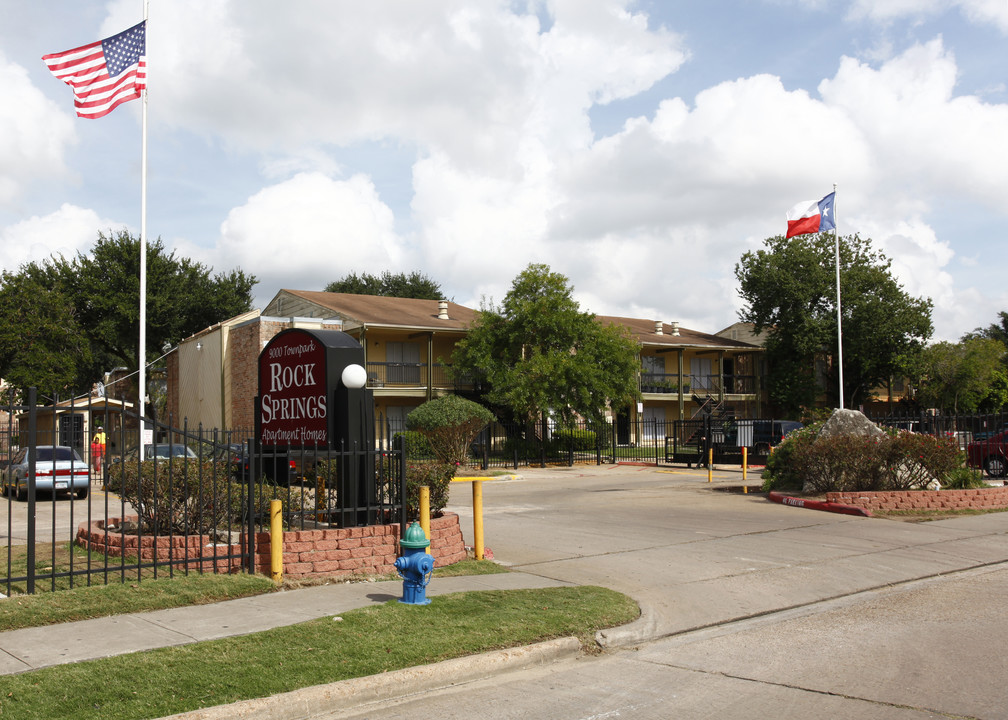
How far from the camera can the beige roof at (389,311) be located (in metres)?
36.8

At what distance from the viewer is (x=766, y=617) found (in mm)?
8266

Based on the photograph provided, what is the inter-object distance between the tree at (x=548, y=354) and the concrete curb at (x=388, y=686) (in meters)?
25.9

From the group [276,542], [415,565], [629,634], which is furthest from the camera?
[276,542]

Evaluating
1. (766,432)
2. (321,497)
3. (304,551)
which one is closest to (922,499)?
(321,497)

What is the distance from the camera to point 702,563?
10.8 m

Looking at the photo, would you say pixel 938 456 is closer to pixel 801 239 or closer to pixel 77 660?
pixel 77 660

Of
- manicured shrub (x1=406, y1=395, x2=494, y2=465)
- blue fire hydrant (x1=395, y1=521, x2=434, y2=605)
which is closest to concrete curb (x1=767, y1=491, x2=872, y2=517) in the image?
blue fire hydrant (x1=395, y1=521, x2=434, y2=605)

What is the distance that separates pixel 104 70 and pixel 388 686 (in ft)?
51.7

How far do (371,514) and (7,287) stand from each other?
3378cm

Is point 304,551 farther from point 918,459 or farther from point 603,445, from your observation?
point 603,445

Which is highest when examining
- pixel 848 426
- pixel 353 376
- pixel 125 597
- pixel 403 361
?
pixel 403 361

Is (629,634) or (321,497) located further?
(321,497)

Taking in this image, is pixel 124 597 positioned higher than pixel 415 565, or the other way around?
pixel 415 565

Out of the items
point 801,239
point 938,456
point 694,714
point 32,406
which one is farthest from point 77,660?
point 801,239
